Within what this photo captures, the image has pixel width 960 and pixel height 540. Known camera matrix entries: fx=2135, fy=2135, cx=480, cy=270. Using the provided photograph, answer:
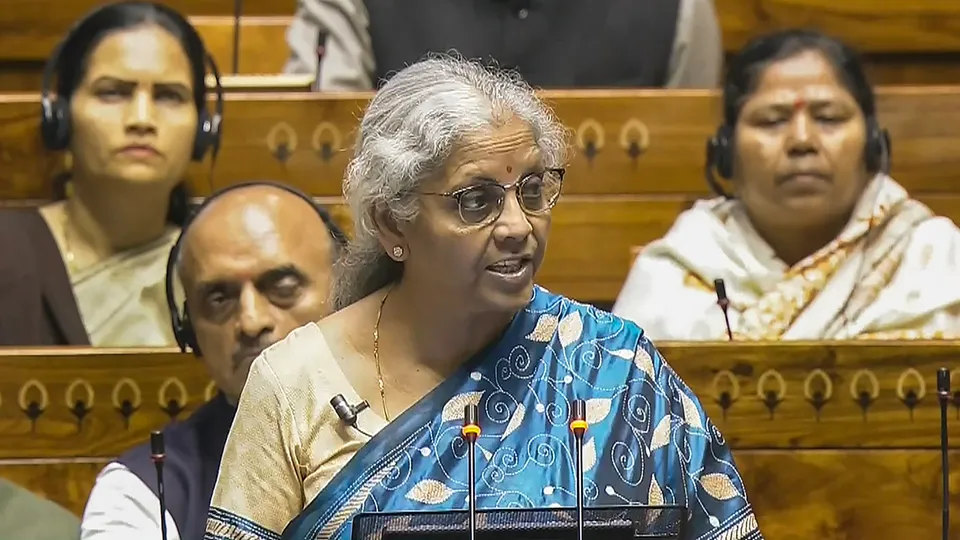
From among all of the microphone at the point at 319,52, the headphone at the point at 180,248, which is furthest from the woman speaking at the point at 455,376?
the microphone at the point at 319,52

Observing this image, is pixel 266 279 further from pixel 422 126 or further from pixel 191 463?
pixel 422 126

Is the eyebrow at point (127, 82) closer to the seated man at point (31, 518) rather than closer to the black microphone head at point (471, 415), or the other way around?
the seated man at point (31, 518)

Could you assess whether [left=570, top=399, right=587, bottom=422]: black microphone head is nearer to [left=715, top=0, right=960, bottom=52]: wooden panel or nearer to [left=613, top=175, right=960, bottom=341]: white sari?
[left=613, top=175, right=960, bottom=341]: white sari

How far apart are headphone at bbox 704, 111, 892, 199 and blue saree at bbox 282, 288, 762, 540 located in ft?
3.23

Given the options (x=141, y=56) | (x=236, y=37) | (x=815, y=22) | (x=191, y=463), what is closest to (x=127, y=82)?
(x=141, y=56)

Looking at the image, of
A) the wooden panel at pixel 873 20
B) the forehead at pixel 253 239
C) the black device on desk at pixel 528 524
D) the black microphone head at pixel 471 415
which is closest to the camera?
the black device on desk at pixel 528 524

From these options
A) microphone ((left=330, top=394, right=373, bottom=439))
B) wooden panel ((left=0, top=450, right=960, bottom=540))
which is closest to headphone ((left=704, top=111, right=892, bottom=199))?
wooden panel ((left=0, top=450, right=960, bottom=540))

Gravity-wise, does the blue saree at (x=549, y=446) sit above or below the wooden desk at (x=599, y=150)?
below

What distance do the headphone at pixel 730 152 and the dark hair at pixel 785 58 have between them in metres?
0.02

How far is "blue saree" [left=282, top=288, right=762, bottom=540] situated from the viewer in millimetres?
1776

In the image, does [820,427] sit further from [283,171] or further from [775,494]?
[283,171]

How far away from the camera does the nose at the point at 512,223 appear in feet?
5.77

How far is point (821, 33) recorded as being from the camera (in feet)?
9.39

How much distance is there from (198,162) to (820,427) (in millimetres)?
1063
